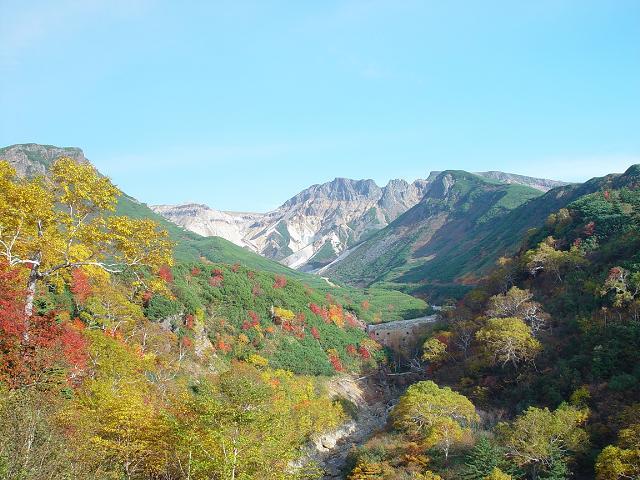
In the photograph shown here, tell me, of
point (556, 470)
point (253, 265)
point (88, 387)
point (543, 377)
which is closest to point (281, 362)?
point (543, 377)

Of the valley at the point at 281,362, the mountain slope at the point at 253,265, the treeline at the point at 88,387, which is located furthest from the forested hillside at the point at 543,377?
the mountain slope at the point at 253,265

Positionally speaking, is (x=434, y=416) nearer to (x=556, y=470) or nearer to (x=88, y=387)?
(x=556, y=470)

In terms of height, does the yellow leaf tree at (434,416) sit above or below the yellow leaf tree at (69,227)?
below

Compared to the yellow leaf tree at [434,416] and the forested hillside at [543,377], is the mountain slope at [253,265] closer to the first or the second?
the forested hillside at [543,377]

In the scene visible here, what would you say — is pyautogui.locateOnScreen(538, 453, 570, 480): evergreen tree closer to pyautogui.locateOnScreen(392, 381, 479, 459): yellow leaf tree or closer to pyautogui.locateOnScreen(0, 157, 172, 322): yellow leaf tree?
pyautogui.locateOnScreen(392, 381, 479, 459): yellow leaf tree

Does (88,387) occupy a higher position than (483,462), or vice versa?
(88,387)

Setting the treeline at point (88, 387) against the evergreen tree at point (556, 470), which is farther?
the evergreen tree at point (556, 470)

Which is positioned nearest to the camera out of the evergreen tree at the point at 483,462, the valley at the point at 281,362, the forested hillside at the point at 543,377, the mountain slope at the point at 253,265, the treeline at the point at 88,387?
the treeline at the point at 88,387

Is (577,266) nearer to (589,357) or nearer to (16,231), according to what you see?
(589,357)

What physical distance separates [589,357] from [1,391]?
1633 inches

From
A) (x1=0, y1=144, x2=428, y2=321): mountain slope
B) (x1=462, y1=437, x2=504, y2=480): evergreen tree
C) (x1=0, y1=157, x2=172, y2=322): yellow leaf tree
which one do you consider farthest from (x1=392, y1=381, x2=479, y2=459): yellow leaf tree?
(x1=0, y1=144, x2=428, y2=321): mountain slope

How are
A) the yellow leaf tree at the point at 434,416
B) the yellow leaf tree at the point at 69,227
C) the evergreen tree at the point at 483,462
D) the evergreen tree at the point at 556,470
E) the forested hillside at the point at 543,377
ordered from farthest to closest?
the yellow leaf tree at the point at 434,416 < the forested hillside at the point at 543,377 < the evergreen tree at the point at 483,462 < the evergreen tree at the point at 556,470 < the yellow leaf tree at the point at 69,227

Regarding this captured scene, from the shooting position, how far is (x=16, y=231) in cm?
1662

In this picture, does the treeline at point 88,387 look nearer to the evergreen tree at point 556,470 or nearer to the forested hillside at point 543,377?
the forested hillside at point 543,377
